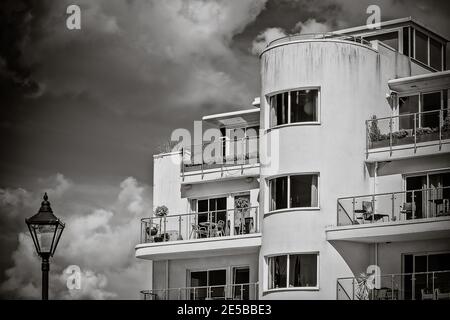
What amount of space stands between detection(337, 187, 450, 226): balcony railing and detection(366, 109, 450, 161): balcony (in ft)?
4.56

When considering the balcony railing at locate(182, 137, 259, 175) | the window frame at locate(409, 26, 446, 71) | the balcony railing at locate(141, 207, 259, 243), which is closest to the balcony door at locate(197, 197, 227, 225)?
the balcony railing at locate(141, 207, 259, 243)

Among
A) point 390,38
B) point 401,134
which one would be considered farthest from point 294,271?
point 390,38

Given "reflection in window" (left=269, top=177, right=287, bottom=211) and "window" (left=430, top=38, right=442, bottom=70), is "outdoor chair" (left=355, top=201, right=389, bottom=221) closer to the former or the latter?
"reflection in window" (left=269, top=177, right=287, bottom=211)

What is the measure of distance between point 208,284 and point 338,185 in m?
6.98

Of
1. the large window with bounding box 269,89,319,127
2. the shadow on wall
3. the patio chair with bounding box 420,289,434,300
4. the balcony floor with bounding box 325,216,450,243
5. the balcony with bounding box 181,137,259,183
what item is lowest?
the patio chair with bounding box 420,289,434,300

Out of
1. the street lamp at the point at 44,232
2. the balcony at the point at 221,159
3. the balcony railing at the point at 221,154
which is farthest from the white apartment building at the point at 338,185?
the street lamp at the point at 44,232

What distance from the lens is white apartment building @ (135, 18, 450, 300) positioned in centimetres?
4300

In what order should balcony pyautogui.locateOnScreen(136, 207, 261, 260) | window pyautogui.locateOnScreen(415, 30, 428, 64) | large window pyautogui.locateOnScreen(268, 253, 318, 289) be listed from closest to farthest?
1. large window pyautogui.locateOnScreen(268, 253, 318, 289)
2. balcony pyautogui.locateOnScreen(136, 207, 261, 260)
3. window pyautogui.locateOnScreen(415, 30, 428, 64)

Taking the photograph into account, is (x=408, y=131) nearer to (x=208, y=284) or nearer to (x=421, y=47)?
(x=421, y=47)

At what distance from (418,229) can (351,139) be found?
423 cm
